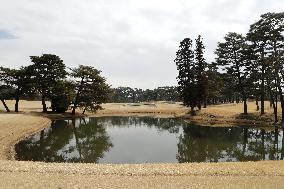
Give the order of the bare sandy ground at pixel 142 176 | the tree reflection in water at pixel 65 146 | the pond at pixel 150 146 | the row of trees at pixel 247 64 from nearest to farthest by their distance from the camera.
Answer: the bare sandy ground at pixel 142 176
the tree reflection in water at pixel 65 146
the pond at pixel 150 146
the row of trees at pixel 247 64

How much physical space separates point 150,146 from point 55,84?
38368mm

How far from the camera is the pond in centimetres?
2680

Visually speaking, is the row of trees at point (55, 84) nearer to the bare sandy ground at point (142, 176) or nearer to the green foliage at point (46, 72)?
the green foliage at point (46, 72)

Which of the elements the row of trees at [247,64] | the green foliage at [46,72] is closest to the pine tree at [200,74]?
the row of trees at [247,64]

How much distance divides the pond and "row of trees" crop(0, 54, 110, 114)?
21.2m

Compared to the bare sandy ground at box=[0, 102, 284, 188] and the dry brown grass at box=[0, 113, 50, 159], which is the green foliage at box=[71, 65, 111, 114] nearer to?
the dry brown grass at box=[0, 113, 50, 159]

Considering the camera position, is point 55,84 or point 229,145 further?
point 55,84

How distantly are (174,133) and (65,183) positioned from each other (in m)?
29.7

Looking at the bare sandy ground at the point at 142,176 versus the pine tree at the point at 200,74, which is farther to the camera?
the pine tree at the point at 200,74

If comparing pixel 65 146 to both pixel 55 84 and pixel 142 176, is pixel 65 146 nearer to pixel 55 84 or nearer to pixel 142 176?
pixel 142 176

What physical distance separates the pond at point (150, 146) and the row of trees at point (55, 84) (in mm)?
21191

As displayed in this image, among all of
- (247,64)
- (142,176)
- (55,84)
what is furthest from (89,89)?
(142,176)

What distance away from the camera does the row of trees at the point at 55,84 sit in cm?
6544

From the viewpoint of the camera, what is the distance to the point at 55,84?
219ft
